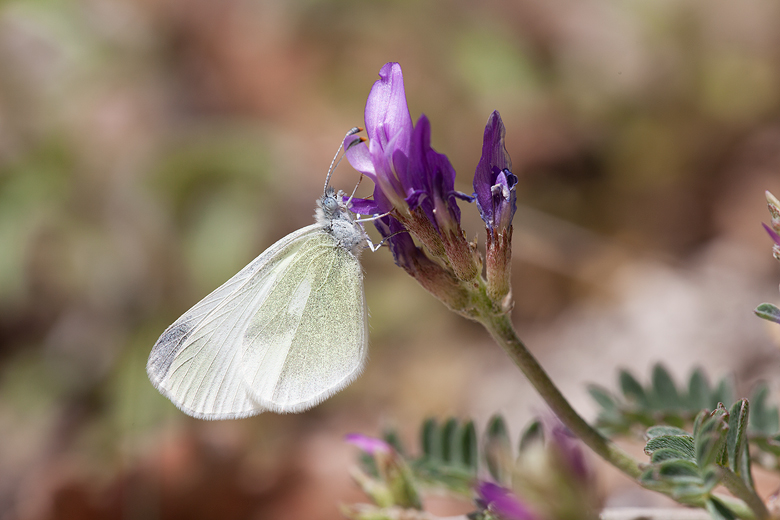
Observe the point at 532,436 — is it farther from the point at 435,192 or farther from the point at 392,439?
the point at 392,439

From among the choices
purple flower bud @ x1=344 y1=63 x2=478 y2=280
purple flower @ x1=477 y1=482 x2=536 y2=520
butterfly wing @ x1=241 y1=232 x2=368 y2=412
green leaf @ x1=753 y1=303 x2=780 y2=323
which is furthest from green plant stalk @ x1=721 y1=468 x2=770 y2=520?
butterfly wing @ x1=241 y1=232 x2=368 y2=412

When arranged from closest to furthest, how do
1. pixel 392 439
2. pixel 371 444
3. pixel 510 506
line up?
pixel 510 506 → pixel 371 444 → pixel 392 439

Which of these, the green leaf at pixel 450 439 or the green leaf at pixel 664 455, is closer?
the green leaf at pixel 664 455

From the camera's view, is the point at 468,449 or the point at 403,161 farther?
the point at 468,449

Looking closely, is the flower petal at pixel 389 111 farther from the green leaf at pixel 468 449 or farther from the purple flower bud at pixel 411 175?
the green leaf at pixel 468 449

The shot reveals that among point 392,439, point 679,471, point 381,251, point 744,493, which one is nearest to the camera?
point 679,471

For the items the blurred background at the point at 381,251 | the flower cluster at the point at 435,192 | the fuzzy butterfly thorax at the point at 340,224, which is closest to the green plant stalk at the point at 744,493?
the flower cluster at the point at 435,192

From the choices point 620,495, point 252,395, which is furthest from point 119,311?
point 620,495

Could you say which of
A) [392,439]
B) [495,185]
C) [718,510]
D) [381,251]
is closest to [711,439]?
[718,510]

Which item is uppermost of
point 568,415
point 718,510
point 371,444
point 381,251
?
point 381,251
